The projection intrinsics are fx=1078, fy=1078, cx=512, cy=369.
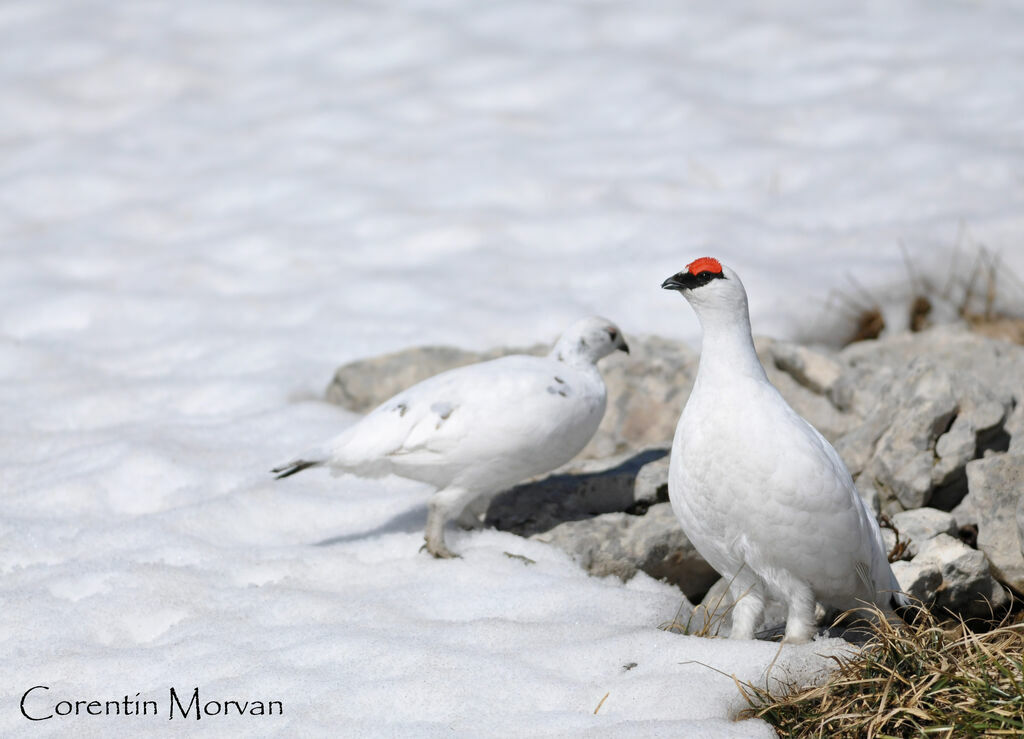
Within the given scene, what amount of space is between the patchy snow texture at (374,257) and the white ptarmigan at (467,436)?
10.1 inches

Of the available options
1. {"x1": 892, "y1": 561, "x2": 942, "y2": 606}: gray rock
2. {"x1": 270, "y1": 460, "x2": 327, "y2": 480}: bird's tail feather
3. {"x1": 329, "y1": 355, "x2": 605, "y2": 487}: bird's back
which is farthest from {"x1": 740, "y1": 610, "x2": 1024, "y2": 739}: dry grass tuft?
{"x1": 270, "y1": 460, "x2": 327, "y2": 480}: bird's tail feather

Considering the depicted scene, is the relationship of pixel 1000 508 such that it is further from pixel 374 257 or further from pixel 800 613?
pixel 374 257

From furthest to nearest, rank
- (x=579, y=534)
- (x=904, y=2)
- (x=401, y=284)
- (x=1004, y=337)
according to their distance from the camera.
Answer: (x=904, y=2)
(x=401, y=284)
(x=1004, y=337)
(x=579, y=534)

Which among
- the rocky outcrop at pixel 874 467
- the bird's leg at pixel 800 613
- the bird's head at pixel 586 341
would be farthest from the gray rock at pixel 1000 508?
the bird's head at pixel 586 341

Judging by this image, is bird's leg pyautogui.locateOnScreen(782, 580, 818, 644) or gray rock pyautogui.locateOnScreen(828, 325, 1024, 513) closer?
bird's leg pyautogui.locateOnScreen(782, 580, 818, 644)

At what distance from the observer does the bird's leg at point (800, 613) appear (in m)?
2.87

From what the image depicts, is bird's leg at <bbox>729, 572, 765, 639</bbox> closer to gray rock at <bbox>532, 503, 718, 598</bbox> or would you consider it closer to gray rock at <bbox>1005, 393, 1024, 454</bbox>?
gray rock at <bbox>532, 503, 718, 598</bbox>

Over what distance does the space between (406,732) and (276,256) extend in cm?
463

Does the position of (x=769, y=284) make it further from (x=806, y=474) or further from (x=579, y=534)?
(x=806, y=474)

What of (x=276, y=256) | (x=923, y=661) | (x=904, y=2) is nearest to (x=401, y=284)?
(x=276, y=256)

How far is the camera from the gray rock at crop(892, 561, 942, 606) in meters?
3.25

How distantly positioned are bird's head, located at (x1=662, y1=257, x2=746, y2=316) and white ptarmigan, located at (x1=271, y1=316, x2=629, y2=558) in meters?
0.84

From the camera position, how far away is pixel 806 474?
2703 millimetres

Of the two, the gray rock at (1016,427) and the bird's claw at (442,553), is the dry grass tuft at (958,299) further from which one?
the bird's claw at (442,553)
